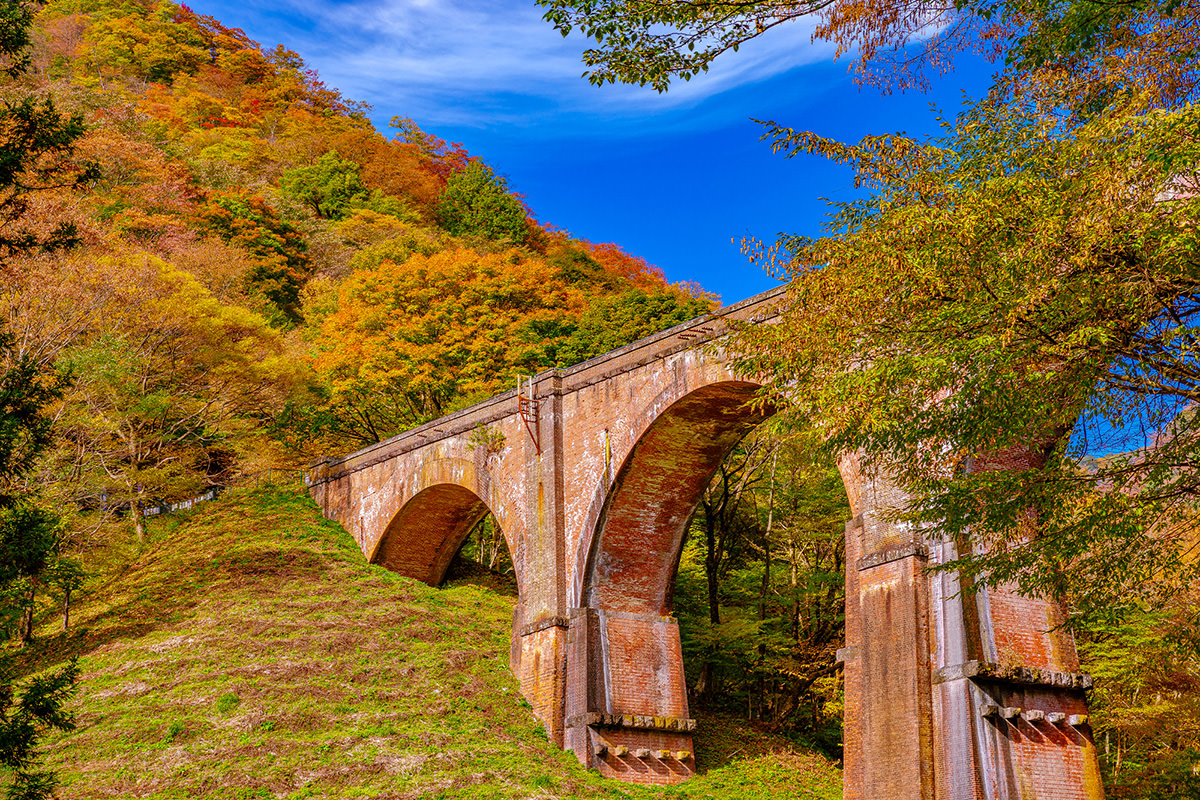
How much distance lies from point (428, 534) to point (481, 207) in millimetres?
19114

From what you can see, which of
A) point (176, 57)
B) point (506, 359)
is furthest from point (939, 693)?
point (176, 57)

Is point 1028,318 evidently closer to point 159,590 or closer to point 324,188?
point 159,590

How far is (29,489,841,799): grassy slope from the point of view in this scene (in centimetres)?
1312

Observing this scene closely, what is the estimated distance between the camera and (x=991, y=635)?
10289 mm

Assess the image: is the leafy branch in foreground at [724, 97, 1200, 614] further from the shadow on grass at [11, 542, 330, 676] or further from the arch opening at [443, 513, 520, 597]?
the shadow on grass at [11, 542, 330, 676]

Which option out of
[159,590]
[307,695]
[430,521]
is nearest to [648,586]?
[307,695]

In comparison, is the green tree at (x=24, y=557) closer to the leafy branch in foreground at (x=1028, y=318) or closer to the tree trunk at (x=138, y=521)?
the leafy branch in foreground at (x=1028, y=318)

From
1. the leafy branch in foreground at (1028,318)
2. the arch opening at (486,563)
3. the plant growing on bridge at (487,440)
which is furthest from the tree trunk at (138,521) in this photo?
the leafy branch in foreground at (1028,318)

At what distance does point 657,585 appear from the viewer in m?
16.3

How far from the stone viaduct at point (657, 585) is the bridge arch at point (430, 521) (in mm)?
40

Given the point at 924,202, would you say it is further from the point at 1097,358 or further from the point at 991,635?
the point at 991,635

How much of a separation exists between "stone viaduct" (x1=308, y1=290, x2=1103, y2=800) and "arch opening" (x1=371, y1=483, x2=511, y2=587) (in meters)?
0.04

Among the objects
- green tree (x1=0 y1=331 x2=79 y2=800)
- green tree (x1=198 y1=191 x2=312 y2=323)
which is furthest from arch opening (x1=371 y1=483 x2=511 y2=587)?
green tree (x1=198 y1=191 x2=312 y2=323)

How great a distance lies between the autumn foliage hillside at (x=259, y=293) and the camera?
1975cm
